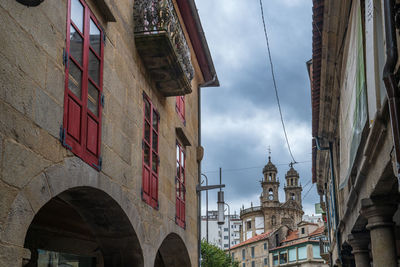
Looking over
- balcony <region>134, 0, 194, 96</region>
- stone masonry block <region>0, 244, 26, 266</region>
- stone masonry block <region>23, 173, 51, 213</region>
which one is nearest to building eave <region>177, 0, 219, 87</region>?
balcony <region>134, 0, 194, 96</region>

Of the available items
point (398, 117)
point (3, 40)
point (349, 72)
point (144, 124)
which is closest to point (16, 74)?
point (3, 40)

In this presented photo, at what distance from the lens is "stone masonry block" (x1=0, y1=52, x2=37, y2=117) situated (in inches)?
209

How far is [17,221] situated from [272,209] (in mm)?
91559

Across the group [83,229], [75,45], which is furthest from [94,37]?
[83,229]

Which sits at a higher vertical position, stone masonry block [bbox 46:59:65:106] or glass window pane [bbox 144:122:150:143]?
glass window pane [bbox 144:122:150:143]

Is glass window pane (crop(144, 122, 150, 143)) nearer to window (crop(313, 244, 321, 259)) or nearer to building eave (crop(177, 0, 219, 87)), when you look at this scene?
building eave (crop(177, 0, 219, 87))

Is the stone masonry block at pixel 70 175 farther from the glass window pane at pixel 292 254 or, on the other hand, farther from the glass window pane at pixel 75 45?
the glass window pane at pixel 292 254

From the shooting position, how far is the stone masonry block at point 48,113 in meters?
6.04

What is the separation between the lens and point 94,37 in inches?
326

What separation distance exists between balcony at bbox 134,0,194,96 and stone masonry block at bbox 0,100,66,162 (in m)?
4.26

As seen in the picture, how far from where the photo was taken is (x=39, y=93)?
6.09m

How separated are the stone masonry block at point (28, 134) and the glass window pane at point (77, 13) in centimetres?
194

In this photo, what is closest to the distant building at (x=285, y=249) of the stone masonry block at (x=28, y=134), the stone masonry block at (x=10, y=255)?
the stone masonry block at (x=28, y=134)

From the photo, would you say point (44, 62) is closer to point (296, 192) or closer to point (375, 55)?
point (375, 55)
